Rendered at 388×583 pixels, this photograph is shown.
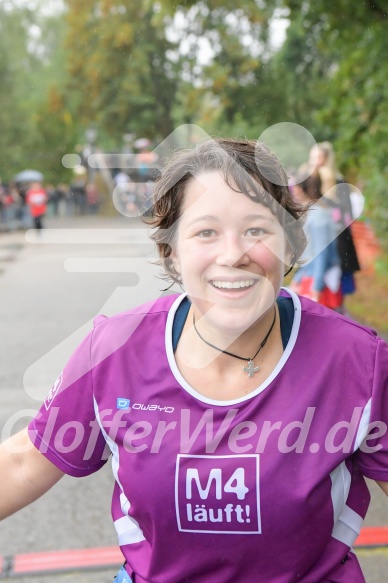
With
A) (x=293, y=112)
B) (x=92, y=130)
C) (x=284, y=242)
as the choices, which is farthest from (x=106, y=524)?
(x=92, y=130)

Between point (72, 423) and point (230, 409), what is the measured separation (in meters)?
0.35

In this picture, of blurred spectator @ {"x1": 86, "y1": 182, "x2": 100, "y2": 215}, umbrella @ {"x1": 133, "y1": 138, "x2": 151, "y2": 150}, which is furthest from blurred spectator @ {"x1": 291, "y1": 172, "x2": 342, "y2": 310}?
blurred spectator @ {"x1": 86, "y1": 182, "x2": 100, "y2": 215}

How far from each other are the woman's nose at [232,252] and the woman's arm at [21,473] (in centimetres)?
60

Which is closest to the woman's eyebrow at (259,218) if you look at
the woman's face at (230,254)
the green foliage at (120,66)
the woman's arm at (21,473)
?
the woman's face at (230,254)

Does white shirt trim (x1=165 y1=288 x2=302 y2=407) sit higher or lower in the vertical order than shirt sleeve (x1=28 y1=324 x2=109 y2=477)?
higher

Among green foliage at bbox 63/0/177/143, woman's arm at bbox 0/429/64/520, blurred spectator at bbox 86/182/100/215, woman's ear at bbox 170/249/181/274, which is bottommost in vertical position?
blurred spectator at bbox 86/182/100/215

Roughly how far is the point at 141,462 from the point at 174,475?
0.08 meters

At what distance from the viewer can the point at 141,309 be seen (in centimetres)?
185

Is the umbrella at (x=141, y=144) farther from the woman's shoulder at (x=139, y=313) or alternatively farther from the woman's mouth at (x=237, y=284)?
the woman's mouth at (x=237, y=284)

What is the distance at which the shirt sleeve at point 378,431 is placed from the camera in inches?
64.8

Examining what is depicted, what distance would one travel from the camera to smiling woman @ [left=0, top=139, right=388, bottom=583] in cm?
162

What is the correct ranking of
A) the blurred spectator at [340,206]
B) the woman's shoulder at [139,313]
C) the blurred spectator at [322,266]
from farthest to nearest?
the blurred spectator at [340,206], the blurred spectator at [322,266], the woman's shoulder at [139,313]

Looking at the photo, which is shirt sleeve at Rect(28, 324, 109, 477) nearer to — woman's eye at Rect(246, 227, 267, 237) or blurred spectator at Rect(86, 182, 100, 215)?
woman's eye at Rect(246, 227, 267, 237)

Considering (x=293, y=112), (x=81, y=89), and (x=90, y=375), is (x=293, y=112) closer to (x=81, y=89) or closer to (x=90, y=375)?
(x=81, y=89)
